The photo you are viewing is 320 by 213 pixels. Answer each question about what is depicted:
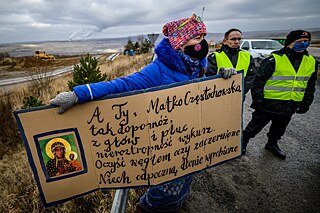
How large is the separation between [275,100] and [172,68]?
7.16 feet

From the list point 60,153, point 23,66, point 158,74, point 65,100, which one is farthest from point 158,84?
point 23,66

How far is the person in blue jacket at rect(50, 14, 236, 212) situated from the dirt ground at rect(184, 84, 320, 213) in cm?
65

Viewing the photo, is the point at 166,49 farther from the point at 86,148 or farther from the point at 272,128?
the point at 272,128

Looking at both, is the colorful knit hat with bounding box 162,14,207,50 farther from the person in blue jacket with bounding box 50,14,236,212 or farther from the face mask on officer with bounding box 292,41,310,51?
the face mask on officer with bounding box 292,41,310,51

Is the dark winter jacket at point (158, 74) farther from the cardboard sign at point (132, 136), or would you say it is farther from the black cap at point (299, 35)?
the black cap at point (299, 35)

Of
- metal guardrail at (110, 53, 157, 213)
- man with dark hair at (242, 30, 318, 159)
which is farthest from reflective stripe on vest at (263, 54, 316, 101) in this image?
metal guardrail at (110, 53, 157, 213)

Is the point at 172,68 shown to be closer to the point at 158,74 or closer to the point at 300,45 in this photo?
the point at 158,74

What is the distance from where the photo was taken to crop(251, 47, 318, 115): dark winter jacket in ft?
8.83

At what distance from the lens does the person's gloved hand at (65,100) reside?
1.16 m

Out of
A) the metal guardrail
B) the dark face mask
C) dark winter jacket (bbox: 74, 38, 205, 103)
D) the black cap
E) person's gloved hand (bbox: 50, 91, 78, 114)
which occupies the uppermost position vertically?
the black cap

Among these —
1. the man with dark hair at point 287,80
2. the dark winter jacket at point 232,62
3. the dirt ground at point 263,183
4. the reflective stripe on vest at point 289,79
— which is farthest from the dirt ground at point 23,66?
the reflective stripe on vest at point 289,79

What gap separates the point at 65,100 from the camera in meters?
1.17

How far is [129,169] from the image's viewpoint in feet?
4.92

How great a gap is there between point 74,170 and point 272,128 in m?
3.30
